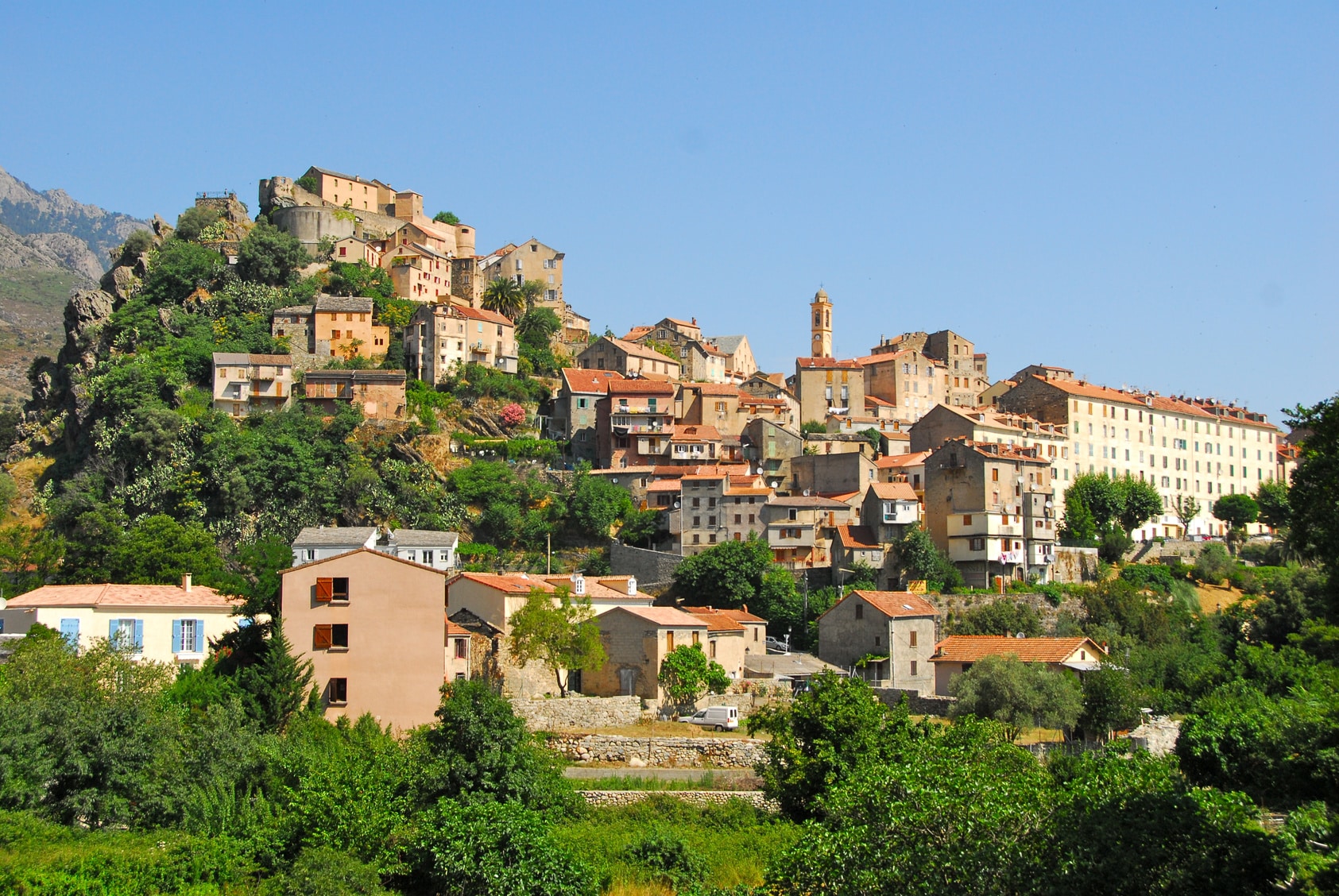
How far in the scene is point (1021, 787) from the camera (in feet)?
89.3

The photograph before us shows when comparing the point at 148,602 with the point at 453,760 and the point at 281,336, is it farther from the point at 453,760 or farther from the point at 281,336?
the point at 281,336

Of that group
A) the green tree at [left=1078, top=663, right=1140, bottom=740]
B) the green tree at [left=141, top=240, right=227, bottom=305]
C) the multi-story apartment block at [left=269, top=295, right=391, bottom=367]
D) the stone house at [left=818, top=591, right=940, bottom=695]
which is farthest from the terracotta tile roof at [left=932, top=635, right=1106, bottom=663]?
the green tree at [left=141, top=240, right=227, bottom=305]

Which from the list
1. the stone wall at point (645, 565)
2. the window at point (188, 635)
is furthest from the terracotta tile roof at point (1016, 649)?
the window at point (188, 635)

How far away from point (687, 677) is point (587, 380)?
47.5 m

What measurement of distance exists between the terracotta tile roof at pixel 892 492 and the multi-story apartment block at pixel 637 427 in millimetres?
13541

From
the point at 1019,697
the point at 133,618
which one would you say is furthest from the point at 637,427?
the point at 133,618

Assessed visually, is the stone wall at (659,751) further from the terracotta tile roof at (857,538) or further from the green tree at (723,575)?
the terracotta tile roof at (857,538)

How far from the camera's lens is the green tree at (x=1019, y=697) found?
4794 centimetres

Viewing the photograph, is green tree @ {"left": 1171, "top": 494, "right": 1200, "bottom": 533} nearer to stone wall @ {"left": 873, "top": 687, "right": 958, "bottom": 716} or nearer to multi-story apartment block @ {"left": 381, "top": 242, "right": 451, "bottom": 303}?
stone wall @ {"left": 873, "top": 687, "right": 958, "bottom": 716}

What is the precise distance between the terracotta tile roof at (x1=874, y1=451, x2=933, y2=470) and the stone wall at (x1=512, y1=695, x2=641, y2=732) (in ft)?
139

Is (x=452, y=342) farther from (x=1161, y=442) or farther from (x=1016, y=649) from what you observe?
(x=1161, y=442)

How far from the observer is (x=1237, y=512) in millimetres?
97938

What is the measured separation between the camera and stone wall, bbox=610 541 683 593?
73.9 m

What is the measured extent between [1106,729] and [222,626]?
31799mm
